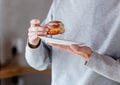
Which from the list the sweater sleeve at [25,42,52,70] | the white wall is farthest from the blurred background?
the sweater sleeve at [25,42,52,70]

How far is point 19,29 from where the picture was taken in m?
2.14

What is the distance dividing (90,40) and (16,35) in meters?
1.33

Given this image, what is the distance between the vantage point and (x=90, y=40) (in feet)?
2.93

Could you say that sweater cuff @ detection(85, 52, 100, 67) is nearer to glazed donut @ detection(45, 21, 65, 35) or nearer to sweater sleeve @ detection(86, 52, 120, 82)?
sweater sleeve @ detection(86, 52, 120, 82)

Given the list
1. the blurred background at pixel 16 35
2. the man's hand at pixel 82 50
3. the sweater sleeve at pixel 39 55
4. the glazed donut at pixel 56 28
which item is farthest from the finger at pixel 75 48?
the blurred background at pixel 16 35

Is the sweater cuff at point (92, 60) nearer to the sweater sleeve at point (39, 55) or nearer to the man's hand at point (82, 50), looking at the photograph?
the man's hand at point (82, 50)

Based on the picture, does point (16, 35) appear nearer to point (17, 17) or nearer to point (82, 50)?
point (17, 17)

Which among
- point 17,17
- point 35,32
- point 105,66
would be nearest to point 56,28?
point 35,32

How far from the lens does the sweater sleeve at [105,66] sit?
0.82m

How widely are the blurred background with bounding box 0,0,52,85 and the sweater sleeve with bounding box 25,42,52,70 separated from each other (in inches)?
40.5

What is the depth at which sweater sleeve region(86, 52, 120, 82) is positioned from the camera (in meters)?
0.82

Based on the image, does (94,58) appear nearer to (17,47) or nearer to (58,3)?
(58,3)

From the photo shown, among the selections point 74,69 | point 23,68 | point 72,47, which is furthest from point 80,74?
point 23,68

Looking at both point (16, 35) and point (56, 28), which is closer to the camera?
point (56, 28)
